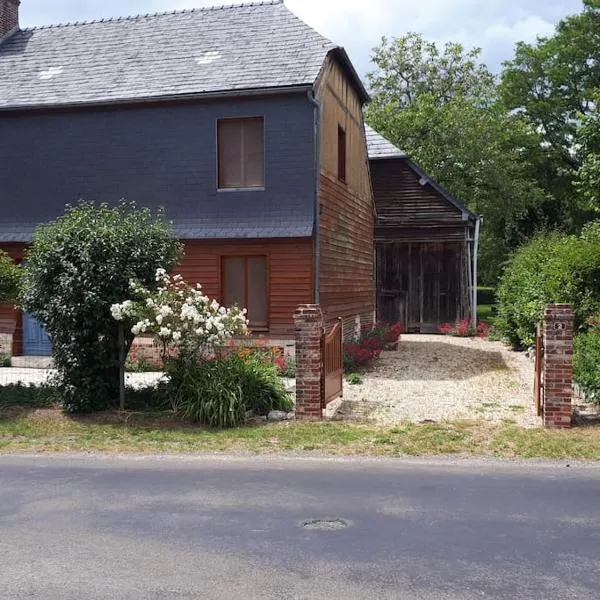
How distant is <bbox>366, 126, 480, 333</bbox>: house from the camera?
26.1 meters

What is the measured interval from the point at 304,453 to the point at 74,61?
1359 cm

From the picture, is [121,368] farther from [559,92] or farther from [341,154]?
[559,92]

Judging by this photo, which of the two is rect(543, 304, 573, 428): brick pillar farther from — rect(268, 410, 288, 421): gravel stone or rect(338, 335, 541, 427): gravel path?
rect(268, 410, 288, 421): gravel stone

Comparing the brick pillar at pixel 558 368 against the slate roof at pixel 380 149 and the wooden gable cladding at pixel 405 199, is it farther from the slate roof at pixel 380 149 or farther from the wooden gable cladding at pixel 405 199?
the slate roof at pixel 380 149

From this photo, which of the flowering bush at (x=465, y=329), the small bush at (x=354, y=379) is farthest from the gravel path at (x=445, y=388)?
the flowering bush at (x=465, y=329)

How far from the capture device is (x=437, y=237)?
26.3 meters

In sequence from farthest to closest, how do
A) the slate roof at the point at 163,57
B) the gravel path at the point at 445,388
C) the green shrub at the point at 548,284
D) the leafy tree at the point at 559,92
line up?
the leafy tree at the point at 559,92 < the slate roof at the point at 163,57 < the green shrub at the point at 548,284 < the gravel path at the point at 445,388

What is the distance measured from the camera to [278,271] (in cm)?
1576

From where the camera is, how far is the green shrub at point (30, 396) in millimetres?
11539

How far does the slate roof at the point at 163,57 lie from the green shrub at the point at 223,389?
677cm

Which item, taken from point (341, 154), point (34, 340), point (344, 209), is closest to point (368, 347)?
point (344, 209)

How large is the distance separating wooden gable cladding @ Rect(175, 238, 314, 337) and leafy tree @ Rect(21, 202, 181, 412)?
4.49 m

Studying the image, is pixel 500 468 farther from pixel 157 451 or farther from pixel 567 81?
pixel 567 81

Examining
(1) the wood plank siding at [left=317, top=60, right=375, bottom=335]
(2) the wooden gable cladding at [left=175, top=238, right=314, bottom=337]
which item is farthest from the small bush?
(1) the wood plank siding at [left=317, top=60, right=375, bottom=335]
